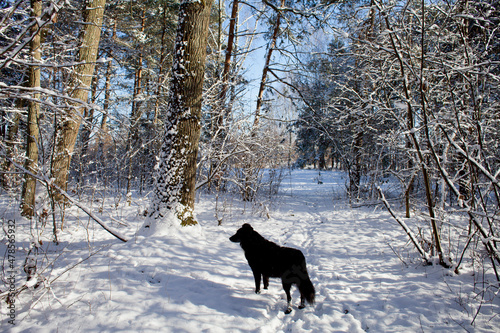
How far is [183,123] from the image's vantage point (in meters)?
3.78

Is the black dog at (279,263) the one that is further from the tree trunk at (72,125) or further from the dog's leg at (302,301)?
the tree trunk at (72,125)

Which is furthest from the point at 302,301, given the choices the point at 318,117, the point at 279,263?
the point at 318,117

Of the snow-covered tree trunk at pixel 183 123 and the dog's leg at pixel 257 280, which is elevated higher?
the snow-covered tree trunk at pixel 183 123

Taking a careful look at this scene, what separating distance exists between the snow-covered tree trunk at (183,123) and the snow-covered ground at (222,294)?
0.47 metres

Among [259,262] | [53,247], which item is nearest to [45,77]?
[53,247]

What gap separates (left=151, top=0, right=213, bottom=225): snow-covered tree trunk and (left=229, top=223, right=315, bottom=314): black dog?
149 centimetres

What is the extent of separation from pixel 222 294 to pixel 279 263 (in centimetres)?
70

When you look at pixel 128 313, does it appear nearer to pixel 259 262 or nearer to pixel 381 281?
pixel 259 262

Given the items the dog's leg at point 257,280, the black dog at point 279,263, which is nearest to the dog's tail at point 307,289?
the black dog at point 279,263

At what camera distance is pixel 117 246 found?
3.31 metres

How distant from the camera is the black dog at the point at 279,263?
7.38ft

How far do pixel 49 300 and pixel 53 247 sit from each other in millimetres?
1895

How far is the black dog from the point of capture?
225 centimetres

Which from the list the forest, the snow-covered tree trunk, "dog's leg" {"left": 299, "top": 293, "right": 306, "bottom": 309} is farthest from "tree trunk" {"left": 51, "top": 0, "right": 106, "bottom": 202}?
"dog's leg" {"left": 299, "top": 293, "right": 306, "bottom": 309}
